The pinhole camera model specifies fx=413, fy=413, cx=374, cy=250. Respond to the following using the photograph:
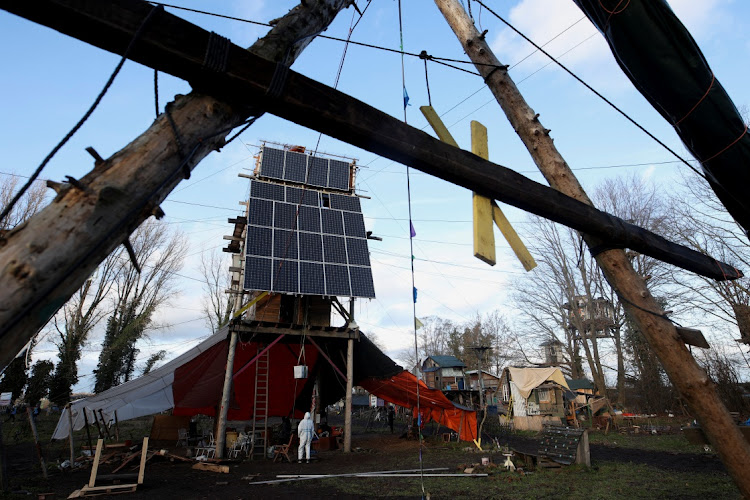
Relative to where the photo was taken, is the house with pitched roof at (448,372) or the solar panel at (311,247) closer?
the solar panel at (311,247)

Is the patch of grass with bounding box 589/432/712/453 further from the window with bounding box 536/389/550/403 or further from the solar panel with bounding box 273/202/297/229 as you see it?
the solar panel with bounding box 273/202/297/229

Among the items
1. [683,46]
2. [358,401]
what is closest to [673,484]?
[683,46]

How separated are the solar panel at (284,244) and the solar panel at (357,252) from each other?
5.86ft

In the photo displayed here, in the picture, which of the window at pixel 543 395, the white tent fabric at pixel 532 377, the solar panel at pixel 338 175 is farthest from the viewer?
the window at pixel 543 395

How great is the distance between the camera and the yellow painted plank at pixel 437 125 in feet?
10.7

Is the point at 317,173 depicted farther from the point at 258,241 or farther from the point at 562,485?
the point at 562,485

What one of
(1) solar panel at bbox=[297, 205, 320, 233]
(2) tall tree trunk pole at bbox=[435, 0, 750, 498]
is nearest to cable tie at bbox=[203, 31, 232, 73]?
(2) tall tree trunk pole at bbox=[435, 0, 750, 498]

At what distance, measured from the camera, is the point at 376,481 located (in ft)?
29.5

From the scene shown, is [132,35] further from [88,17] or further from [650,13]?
[650,13]

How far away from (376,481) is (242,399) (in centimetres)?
925

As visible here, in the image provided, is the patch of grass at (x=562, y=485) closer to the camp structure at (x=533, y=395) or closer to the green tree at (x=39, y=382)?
the camp structure at (x=533, y=395)

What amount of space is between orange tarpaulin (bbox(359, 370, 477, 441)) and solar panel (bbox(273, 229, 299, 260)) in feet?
20.0

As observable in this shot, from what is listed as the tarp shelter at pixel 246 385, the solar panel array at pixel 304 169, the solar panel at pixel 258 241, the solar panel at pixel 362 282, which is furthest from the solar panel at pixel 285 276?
the solar panel array at pixel 304 169

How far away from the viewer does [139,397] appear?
43.1 ft
